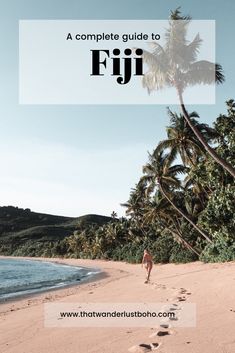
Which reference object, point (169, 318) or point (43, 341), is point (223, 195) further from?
point (43, 341)

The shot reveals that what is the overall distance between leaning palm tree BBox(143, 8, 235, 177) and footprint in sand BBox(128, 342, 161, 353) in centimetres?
1549

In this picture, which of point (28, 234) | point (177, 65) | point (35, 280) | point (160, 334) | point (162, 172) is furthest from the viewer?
point (28, 234)

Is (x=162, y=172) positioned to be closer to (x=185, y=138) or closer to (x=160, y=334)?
(x=185, y=138)

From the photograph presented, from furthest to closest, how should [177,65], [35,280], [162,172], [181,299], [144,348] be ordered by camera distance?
[162,172]
[35,280]
[177,65]
[181,299]
[144,348]

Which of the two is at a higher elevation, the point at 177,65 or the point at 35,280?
the point at 177,65

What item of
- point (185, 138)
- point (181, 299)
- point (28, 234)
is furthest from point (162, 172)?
point (28, 234)

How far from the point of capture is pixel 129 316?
9.32 meters

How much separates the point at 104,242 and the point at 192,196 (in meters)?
31.2

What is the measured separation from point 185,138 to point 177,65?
11935 millimetres

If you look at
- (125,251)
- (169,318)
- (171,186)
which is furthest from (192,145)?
(125,251)

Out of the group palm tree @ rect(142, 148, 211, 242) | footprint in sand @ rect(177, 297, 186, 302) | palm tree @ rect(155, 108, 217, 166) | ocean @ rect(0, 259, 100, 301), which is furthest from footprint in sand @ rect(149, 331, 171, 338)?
palm tree @ rect(142, 148, 211, 242)

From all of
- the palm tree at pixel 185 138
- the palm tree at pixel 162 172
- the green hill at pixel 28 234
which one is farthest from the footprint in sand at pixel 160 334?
the green hill at pixel 28 234

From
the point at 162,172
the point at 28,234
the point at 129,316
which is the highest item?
the point at 162,172

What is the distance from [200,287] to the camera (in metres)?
14.0
